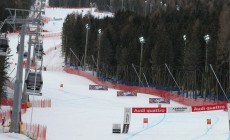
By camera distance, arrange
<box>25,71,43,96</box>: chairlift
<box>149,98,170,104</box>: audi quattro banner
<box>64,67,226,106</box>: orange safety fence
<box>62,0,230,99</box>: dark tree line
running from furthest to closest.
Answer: <box>62,0,230,99</box>: dark tree line, <box>149,98,170,104</box>: audi quattro banner, <box>64,67,226,106</box>: orange safety fence, <box>25,71,43,96</box>: chairlift

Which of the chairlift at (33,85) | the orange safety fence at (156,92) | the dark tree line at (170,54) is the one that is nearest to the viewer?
the chairlift at (33,85)

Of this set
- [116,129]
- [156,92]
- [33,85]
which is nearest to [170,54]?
[156,92]

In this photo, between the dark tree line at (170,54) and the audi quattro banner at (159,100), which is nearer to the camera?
the audi quattro banner at (159,100)

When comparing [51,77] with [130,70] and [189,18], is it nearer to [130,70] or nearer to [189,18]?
[130,70]

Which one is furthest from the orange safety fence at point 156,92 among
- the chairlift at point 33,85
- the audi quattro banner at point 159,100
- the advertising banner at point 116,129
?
the chairlift at point 33,85

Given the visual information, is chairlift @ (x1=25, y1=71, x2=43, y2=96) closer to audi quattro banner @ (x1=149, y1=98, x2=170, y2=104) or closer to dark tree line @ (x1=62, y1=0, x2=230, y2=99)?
audi quattro banner @ (x1=149, y1=98, x2=170, y2=104)

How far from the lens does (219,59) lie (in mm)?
61656

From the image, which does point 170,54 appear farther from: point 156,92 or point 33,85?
point 33,85

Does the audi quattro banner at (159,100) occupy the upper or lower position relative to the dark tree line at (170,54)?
lower

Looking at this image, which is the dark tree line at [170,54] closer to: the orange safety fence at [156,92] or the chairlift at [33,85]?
the orange safety fence at [156,92]

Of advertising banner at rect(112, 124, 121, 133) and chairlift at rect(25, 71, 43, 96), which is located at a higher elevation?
chairlift at rect(25, 71, 43, 96)

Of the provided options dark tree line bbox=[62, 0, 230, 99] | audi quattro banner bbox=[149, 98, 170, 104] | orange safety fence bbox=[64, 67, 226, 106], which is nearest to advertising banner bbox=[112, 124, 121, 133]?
audi quattro banner bbox=[149, 98, 170, 104]

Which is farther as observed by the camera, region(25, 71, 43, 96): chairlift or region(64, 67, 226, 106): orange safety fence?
region(64, 67, 226, 106): orange safety fence

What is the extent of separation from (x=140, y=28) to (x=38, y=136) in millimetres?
59348
